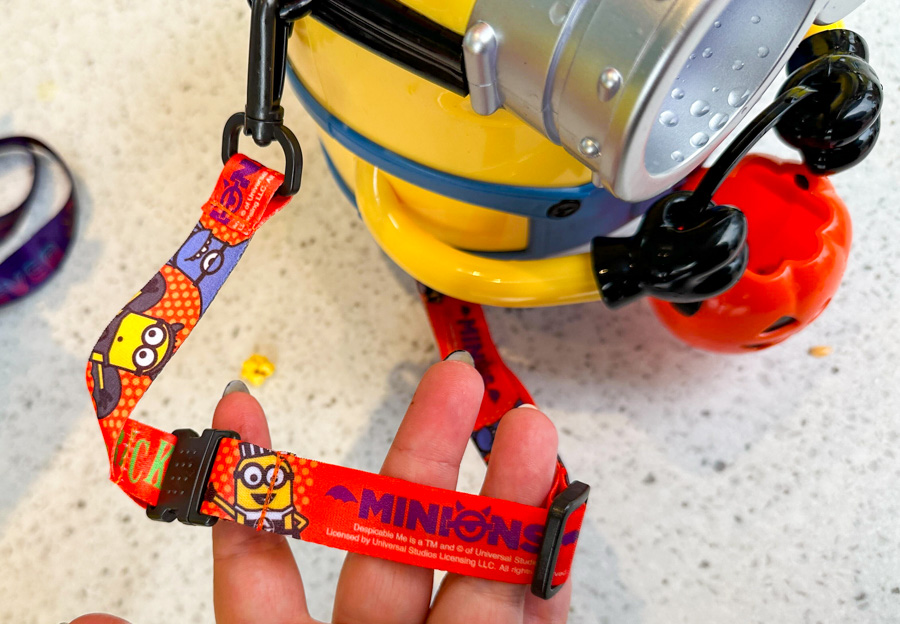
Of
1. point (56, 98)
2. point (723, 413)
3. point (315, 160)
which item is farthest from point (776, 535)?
point (56, 98)

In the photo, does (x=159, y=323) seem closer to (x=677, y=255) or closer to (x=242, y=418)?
(x=242, y=418)

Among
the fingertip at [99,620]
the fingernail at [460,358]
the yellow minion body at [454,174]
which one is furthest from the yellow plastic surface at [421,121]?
the fingertip at [99,620]

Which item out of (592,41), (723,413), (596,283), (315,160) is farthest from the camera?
(315,160)

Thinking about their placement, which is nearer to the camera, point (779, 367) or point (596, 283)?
point (596, 283)

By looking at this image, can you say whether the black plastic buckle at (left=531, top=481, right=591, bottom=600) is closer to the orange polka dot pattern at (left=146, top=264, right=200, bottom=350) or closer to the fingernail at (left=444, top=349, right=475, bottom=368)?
the fingernail at (left=444, top=349, right=475, bottom=368)

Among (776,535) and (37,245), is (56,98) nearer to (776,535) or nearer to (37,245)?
(37,245)

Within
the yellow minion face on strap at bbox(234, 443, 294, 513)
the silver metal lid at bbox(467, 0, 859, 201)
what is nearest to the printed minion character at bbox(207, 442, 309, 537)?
the yellow minion face on strap at bbox(234, 443, 294, 513)

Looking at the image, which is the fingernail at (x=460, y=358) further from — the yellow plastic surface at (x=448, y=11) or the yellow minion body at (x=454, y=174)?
the yellow plastic surface at (x=448, y=11)

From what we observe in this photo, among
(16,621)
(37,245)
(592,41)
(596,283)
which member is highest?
(592,41)
